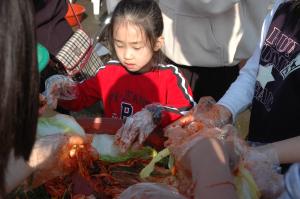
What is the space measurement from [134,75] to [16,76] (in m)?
1.48

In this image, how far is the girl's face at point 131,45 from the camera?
2203 millimetres

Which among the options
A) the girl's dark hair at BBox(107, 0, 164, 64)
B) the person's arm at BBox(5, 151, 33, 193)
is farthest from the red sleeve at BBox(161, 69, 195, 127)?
the person's arm at BBox(5, 151, 33, 193)

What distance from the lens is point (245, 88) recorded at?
1.89 meters

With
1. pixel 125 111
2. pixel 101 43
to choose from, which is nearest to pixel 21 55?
pixel 125 111

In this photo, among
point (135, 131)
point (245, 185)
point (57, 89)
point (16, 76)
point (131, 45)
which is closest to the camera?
point (16, 76)

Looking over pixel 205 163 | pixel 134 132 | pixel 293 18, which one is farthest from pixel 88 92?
pixel 205 163

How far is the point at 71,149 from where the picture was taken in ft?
5.18

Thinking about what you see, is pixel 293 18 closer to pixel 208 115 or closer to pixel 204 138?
pixel 208 115

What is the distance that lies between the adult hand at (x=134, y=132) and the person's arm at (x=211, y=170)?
590 mm

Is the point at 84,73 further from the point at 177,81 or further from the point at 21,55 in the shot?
the point at 21,55

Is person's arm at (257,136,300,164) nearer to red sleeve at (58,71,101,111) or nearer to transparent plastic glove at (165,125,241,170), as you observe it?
transparent plastic glove at (165,125,241,170)

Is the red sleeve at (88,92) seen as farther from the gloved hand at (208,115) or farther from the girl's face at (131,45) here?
the gloved hand at (208,115)

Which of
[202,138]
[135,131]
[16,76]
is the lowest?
[135,131]

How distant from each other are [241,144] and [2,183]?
28.7 inches
